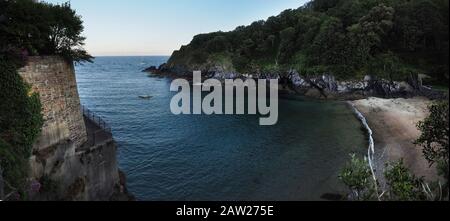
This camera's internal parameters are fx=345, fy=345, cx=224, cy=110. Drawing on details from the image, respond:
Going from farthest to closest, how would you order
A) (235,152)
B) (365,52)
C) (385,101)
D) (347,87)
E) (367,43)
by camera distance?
(367,43), (365,52), (347,87), (385,101), (235,152)

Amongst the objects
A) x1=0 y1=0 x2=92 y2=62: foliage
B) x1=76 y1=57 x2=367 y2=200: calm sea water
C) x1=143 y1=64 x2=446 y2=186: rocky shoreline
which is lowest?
x1=76 y1=57 x2=367 y2=200: calm sea water

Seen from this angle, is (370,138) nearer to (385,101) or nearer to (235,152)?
(235,152)

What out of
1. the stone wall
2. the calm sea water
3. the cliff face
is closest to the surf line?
the calm sea water

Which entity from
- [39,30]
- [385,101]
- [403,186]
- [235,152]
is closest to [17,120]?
[39,30]

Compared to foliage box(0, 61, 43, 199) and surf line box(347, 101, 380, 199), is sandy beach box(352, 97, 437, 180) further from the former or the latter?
foliage box(0, 61, 43, 199)

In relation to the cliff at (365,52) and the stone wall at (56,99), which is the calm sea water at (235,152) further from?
the cliff at (365,52)
